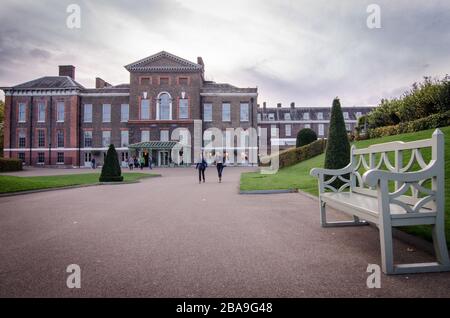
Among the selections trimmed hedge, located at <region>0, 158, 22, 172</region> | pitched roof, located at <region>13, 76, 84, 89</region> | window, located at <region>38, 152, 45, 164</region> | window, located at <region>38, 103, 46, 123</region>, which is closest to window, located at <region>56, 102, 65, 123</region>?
window, located at <region>38, 103, 46, 123</region>

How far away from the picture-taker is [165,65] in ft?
132

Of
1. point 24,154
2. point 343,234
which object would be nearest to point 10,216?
point 343,234

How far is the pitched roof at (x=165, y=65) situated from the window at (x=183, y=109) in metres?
4.54

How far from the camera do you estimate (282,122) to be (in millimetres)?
58344

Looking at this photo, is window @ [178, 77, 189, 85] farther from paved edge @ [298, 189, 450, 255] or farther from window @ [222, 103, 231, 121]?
paved edge @ [298, 189, 450, 255]

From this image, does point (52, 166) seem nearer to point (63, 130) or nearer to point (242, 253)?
point (63, 130)

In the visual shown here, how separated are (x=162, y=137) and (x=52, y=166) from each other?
56.2 ft

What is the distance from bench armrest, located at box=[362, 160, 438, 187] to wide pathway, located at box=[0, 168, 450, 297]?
102cm

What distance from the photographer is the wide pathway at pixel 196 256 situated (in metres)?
2.60

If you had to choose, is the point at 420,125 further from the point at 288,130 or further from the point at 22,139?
the point at 22,139

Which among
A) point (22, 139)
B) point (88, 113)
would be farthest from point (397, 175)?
point (22, 139)

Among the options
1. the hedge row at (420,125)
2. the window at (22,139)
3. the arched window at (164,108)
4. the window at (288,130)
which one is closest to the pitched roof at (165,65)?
the arched window at (164,108)

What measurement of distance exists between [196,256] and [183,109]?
38.7 meters

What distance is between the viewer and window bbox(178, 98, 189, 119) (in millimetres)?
40662
